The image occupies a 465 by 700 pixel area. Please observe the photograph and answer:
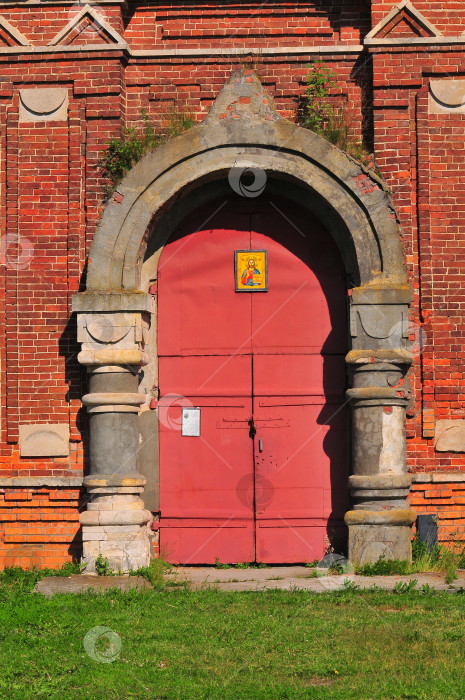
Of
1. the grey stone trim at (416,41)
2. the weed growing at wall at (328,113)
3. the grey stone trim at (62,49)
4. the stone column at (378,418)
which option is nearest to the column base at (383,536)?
the stone column at (378,418)

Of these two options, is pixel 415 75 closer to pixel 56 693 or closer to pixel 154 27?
pixel 154 27

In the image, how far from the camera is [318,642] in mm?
6496

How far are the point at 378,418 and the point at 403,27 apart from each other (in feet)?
12.7

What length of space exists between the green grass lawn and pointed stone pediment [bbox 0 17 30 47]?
17.6 feet

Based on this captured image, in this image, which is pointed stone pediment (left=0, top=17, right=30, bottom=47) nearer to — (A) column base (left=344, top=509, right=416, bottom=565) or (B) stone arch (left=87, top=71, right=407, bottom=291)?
(B) stone arch (left=87, top=71, right=407, bottom=291)

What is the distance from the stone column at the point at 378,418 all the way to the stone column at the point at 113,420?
6.47 feet

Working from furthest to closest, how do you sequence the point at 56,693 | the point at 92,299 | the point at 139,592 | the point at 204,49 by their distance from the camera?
1. the point at 204,49
2. the point at 92,299
3. the point at 139,592
4. the point at 56,693

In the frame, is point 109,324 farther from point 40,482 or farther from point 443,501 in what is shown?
point 443,501

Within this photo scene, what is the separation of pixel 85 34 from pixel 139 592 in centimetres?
542

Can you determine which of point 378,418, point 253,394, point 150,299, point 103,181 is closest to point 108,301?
point 150,299

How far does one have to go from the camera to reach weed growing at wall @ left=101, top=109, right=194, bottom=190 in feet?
30.9

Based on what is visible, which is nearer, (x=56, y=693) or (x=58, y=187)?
(x=56, y=693)

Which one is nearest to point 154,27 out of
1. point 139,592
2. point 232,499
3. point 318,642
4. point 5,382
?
point 5,382

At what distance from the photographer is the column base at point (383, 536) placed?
346 inches
